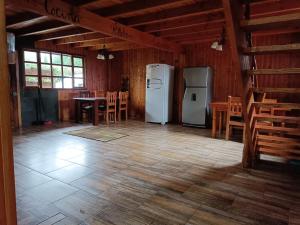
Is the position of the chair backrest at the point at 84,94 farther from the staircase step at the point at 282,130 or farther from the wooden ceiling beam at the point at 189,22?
the staircase step at the point at 282,130

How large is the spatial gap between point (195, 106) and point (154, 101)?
1256 millimetres

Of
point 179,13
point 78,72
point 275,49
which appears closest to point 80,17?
point 179,13

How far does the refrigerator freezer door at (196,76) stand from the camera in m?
5.35

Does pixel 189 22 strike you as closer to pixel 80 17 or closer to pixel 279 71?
pixel 80 17

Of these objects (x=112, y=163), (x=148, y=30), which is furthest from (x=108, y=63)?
(x=112, y=163)

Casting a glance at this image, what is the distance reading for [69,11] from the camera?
3.04 meters

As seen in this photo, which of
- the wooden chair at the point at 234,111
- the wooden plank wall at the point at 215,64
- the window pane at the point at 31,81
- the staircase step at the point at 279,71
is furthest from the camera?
the window pane at the point at 31,81

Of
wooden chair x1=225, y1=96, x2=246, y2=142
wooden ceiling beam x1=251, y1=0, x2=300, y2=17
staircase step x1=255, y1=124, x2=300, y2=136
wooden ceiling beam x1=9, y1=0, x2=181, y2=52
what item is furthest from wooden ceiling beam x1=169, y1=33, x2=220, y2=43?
staircase step x1=255, y1=124, x2=300, y2=136

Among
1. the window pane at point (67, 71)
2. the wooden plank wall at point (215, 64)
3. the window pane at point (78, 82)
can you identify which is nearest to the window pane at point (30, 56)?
the window pane at point (67, 71)

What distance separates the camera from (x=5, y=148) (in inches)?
28.0

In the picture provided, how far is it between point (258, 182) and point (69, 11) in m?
3.38

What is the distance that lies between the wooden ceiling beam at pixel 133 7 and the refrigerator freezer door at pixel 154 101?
2.89 metres

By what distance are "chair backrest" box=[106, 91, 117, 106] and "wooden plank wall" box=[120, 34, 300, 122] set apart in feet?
4.04

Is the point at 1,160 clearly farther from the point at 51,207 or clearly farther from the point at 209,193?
the point at 209,193
